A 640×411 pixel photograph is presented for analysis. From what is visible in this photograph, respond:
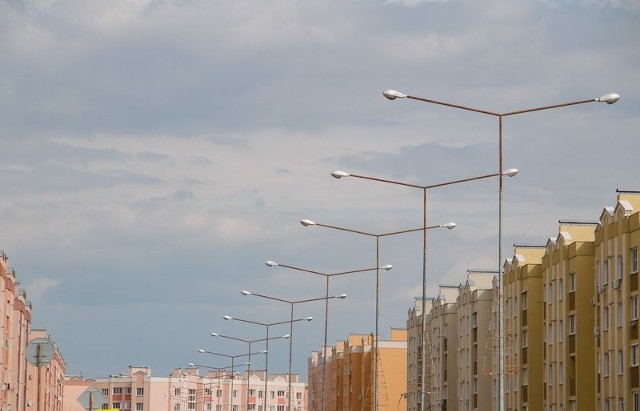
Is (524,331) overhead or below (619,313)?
overhead

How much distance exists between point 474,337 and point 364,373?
164 feet

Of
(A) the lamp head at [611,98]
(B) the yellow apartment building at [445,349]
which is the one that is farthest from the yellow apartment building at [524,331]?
(A) the lamp head at [611,98]

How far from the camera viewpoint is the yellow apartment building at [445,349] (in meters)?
110

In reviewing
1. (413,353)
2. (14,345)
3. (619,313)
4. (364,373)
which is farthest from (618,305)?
(364,373)

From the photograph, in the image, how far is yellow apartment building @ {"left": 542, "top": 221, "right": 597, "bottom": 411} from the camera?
7431cm

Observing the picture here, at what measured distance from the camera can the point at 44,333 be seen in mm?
157500

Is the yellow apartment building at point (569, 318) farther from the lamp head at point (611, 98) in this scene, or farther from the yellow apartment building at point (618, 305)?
the lamp head at point (611, 98)

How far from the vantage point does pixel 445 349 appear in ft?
369

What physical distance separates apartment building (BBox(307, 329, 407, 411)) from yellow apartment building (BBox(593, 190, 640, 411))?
49932 mm

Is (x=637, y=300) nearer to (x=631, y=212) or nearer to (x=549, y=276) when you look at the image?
(x=631, y=212)

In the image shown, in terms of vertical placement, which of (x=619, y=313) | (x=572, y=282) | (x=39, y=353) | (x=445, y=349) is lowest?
(x=39, y=353)

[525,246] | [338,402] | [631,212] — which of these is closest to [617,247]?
[631,212]

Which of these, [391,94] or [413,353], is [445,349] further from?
[391,94]

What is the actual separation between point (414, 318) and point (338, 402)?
40287 millimetres
